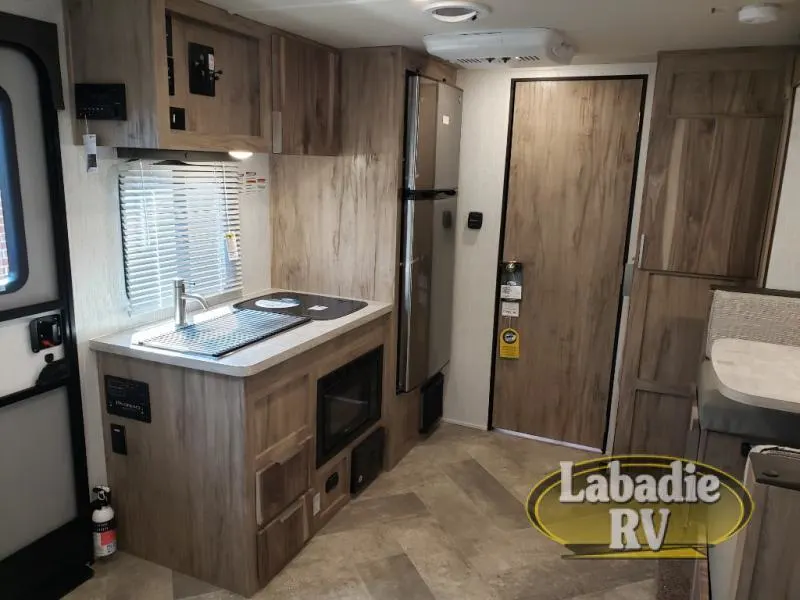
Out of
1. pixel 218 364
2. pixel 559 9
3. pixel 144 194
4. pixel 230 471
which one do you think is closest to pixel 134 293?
pixel 144 194

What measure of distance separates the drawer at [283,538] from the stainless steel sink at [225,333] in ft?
2.39

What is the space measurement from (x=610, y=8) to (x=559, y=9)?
179 mm

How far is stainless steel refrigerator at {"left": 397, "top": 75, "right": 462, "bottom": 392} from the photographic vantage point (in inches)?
120

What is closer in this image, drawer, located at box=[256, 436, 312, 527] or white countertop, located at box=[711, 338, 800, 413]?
white countertop, located at box=[711, 338, 800, 413]

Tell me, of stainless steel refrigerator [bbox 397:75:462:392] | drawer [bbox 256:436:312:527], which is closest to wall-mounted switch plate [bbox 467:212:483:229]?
stainless steel refrigerator [bbox 397:75:462:392]

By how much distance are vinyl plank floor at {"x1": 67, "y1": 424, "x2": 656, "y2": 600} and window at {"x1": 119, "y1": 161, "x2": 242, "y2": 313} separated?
1.15 meters

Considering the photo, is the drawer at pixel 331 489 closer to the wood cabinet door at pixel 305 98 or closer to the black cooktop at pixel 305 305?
the black cooktop at pixel 305 305

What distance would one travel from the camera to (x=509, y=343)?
374 cm

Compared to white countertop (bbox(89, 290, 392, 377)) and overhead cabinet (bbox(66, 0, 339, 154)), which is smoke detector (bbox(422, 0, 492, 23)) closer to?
overhead cabinet (bbox(66, 0, 339, 154))

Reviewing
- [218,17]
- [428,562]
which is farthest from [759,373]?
[218,17]

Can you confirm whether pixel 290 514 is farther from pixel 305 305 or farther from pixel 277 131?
pixel 277 131

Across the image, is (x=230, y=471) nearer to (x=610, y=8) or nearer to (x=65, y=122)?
(x=65, y=122)

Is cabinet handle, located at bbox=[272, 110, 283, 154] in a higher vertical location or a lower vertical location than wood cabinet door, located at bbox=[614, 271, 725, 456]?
higher

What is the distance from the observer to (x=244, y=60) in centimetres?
250
